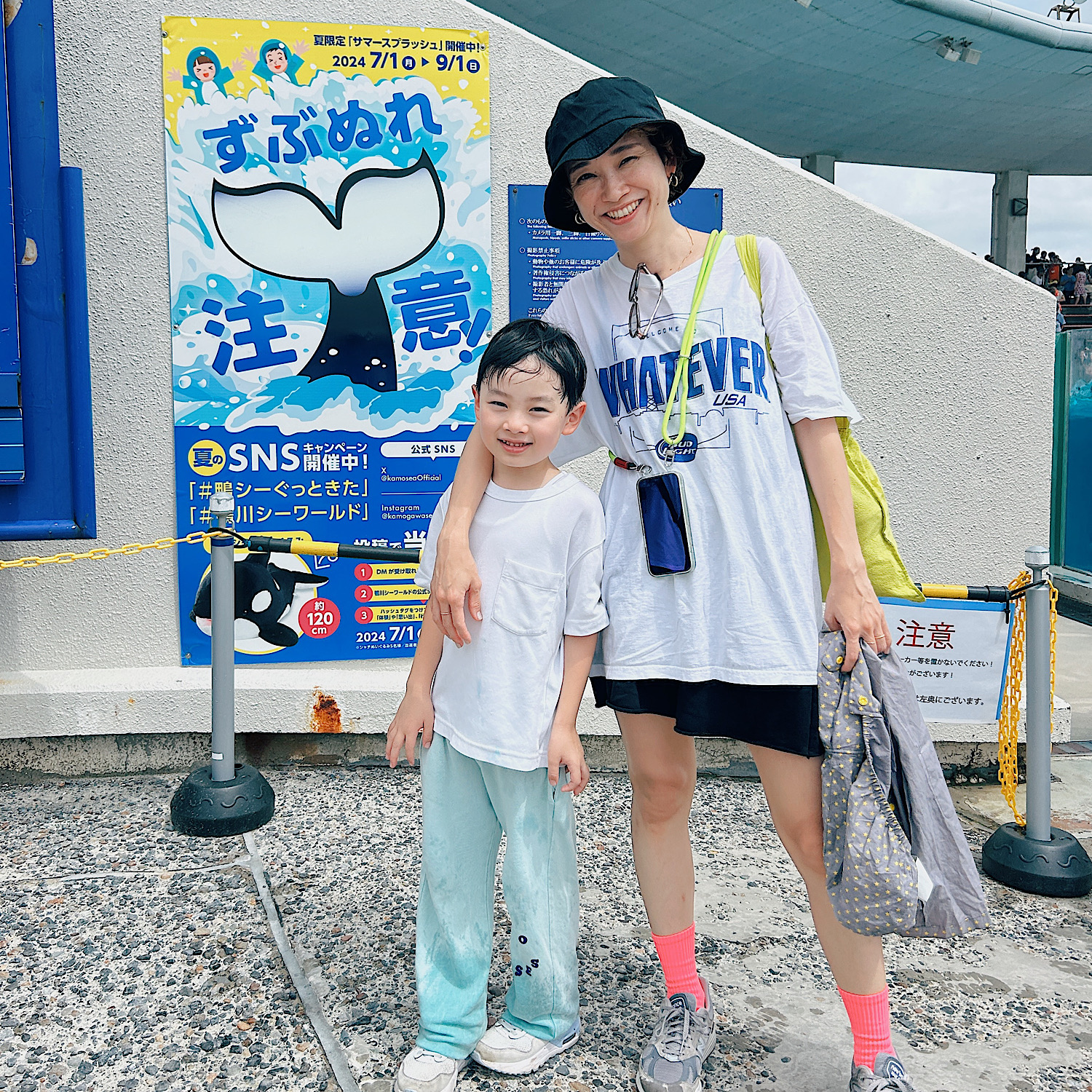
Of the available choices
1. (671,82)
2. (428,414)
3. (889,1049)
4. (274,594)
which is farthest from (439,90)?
(671,82)

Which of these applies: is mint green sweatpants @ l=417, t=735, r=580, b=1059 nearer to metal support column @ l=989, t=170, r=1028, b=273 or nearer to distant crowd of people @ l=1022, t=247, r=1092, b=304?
distant crowd of people @ l=1022, t=247, r=1092, b=304

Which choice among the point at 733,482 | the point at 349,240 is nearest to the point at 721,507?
the point at 733,482

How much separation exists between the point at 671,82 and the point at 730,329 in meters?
13.4

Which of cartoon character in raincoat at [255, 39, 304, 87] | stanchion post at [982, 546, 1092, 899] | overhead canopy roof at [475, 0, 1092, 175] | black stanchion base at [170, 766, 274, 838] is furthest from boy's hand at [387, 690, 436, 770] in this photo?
overhead canopy roof at [475, 0, 1092, 175]

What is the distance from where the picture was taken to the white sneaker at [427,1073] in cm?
193

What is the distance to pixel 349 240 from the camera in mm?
3652

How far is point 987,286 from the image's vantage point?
376 centimetres

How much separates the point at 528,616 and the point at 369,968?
1.13 meters

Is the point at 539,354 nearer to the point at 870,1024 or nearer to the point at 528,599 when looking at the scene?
the point at 528,599

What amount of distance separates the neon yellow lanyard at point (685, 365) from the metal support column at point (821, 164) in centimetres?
1687

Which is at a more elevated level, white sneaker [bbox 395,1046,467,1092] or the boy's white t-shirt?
the boy's white t-shirt

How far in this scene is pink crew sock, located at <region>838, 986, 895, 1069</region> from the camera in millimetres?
1889

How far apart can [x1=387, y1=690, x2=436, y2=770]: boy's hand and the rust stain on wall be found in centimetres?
177

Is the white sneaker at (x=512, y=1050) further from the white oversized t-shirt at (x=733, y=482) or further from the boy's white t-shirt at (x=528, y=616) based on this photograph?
the white oversized t-shirt at (x=733, y=482)
